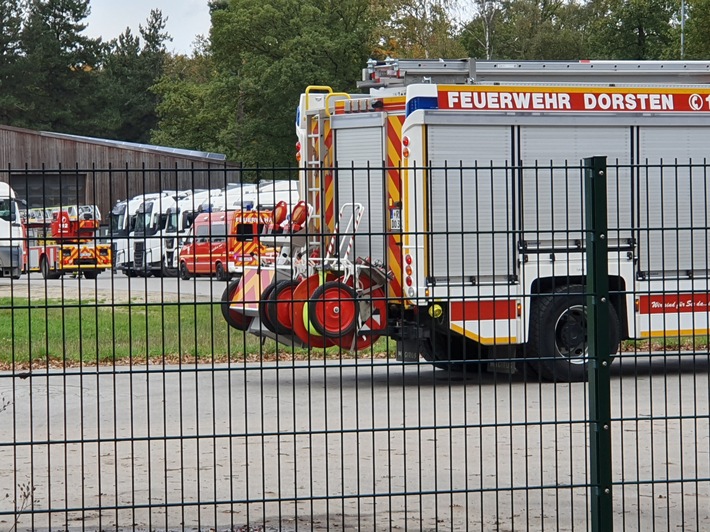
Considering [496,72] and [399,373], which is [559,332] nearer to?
[399,373]

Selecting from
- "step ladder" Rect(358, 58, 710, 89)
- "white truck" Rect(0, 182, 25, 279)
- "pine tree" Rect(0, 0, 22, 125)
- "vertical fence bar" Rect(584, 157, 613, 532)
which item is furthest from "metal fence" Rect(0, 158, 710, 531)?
"pine tree" Rect(0, 0, 22, 125)

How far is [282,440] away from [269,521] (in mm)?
2818

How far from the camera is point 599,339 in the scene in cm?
562

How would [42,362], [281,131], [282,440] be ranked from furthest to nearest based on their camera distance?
[281,131], [42,362], [282,440]

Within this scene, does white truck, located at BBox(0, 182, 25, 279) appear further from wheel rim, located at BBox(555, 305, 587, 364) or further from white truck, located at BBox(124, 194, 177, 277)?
wheel rim, located at BBox(555, 305, 587, 364)

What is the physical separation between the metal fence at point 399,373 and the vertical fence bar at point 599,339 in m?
0.01

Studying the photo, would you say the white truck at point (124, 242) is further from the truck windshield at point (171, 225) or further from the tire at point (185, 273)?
the tire at point (185, 273)

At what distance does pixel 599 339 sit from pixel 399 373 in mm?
7814

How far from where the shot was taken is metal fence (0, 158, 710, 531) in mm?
5621

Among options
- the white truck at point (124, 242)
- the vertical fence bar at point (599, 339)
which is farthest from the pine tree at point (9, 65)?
the vertical fence bar at point (599, 339)

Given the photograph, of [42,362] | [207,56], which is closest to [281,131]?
[207,56]

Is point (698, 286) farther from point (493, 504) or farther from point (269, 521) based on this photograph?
point (269, 521)

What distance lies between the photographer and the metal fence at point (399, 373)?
562cm

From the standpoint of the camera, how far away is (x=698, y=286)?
453 inches
